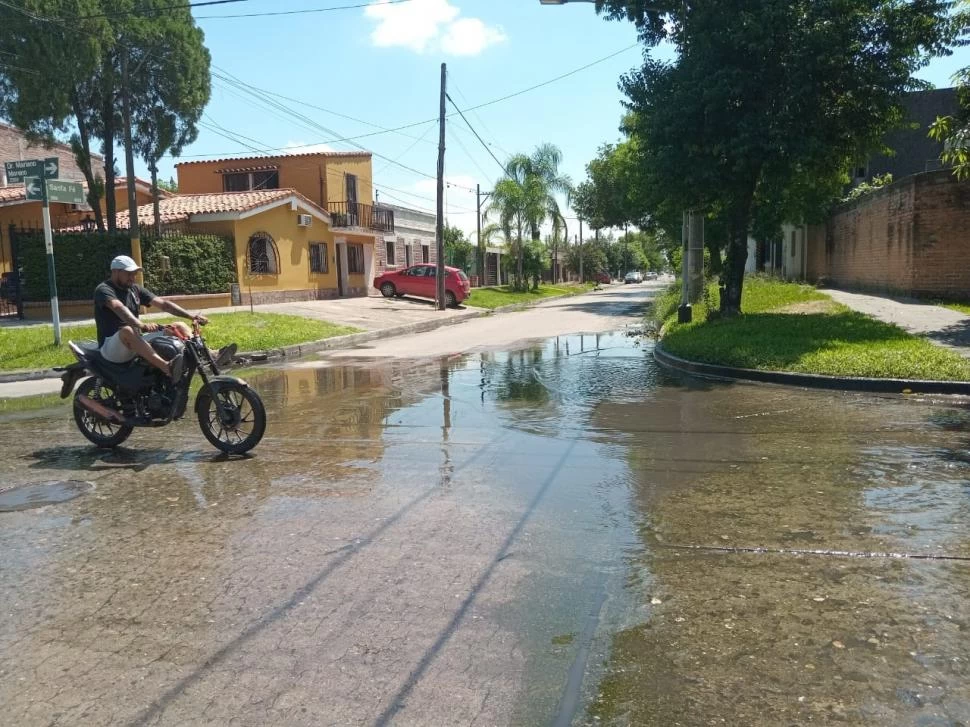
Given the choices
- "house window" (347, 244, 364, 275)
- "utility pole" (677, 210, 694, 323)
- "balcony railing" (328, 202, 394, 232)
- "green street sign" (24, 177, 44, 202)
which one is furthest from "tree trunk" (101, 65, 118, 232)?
"utility pole" (677, 210, 694, 323)

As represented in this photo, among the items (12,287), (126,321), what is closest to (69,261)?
(12,287)

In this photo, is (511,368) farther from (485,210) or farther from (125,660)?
(485,210)

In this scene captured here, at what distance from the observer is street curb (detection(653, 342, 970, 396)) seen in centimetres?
966

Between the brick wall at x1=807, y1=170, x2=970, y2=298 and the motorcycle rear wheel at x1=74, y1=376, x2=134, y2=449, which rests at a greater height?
the brick wall at x1=807, y1=170, x2=970, y2=298

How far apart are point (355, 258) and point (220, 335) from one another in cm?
1969

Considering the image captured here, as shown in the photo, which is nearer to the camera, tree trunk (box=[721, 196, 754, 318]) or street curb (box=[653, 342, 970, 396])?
street curb (box=[653, 342, 970, 396])

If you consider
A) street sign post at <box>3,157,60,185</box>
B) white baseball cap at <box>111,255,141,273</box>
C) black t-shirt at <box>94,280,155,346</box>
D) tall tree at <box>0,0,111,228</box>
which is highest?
tall tree at <box>0,0,111,228</box>

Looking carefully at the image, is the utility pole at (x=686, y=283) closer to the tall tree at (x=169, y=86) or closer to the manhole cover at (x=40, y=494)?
the manhole cover at (x=40, y=494)

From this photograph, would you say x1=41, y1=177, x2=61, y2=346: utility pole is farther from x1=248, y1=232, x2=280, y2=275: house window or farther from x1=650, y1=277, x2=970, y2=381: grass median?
x1=248, y1=232, x2=280, y2=275: house window

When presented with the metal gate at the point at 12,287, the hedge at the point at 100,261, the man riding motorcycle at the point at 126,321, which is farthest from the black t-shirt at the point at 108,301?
the hedge at the point at 100,261

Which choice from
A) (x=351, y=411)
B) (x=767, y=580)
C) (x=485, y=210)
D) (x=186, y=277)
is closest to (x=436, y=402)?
(x=351, y=411)

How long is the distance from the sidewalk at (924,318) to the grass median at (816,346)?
1.17 feet

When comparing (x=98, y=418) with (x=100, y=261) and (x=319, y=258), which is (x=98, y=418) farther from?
(x=319, y=258)

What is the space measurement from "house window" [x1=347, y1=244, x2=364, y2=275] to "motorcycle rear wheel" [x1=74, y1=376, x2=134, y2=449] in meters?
28.8
